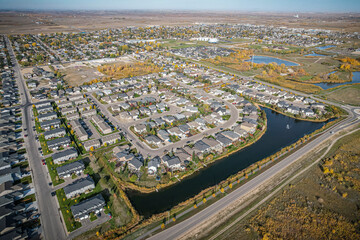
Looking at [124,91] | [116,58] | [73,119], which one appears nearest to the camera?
[73,119]

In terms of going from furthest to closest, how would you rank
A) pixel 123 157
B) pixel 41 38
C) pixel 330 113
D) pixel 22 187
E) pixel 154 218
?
1. pixel 41 38
2. pixel 330 113
3. pixel 123 157
4. pixel 22 187
5. pixel 154 218

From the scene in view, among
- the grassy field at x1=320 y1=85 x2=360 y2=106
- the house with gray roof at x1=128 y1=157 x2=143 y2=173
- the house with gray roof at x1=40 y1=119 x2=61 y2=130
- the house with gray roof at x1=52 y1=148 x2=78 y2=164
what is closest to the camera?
the house with gray roof at x1=128 y1=157 x2=143 y2=173

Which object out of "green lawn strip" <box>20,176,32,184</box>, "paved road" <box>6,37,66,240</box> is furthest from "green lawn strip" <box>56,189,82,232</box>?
"green lawn strip" <box>20,176,32,184</box>

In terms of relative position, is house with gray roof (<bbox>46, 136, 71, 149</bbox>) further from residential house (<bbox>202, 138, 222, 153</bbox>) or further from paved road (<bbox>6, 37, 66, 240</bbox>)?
residential house (<bbox>202, 138, 222, 153</bbox>)

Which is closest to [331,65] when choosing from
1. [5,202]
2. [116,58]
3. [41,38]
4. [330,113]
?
[330,113]

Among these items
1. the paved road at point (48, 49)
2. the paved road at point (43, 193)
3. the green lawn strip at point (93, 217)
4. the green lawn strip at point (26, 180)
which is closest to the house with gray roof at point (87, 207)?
the green lawn strip at point (93, 217)

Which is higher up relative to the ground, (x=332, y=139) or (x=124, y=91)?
(x=124, y=91)

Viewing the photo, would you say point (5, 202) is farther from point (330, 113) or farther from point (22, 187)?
point (330, 113)

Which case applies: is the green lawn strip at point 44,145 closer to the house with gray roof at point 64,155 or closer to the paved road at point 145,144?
the house with gray roof at point 64,155

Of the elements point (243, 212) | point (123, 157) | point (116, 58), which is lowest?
point (243, 212)
